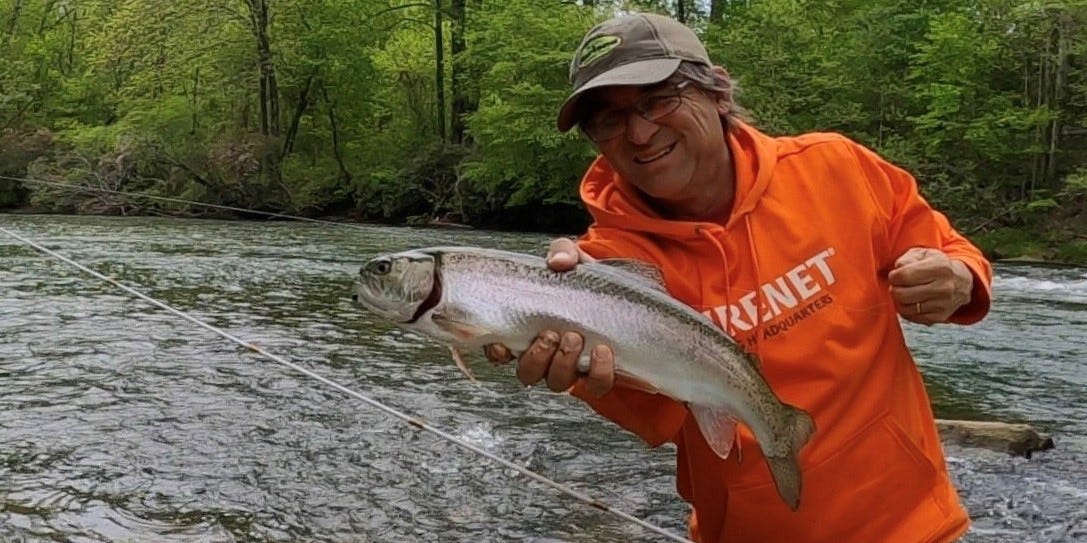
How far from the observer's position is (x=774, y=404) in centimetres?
233

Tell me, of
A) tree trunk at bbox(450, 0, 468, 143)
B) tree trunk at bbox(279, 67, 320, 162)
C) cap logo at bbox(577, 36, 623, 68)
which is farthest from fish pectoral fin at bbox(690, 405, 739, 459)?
tree trunk at bbox(279, 67, 320, 162)

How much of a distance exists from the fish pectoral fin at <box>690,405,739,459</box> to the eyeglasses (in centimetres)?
69

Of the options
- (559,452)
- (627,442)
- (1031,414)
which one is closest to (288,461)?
(559,452)

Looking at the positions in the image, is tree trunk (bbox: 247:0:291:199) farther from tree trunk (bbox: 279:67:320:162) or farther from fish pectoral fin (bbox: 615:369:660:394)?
fish pectoral fin (bbox: 615:369:660:394)

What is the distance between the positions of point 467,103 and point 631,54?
3577 cm

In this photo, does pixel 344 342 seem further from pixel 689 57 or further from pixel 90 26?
pixel 90 26

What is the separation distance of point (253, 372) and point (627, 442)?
3.78m

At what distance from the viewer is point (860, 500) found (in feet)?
8.01

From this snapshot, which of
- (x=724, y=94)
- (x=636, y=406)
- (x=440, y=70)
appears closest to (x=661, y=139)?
(x=724, y=94)

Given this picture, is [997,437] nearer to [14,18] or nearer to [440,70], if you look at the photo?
[440,70]

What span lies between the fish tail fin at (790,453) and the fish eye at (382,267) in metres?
0.96

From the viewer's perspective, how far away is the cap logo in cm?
247

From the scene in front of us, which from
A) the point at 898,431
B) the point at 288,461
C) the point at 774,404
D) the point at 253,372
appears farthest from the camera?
the point at 253,372

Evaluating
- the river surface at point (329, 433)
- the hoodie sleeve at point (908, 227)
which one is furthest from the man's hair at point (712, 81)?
the river surface at point (329, 433)
